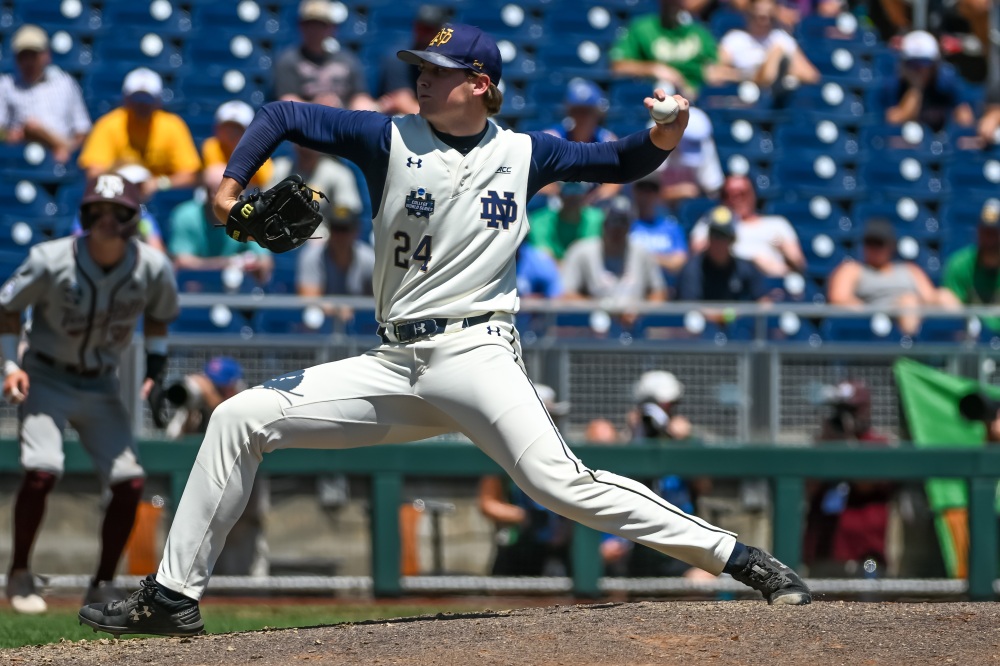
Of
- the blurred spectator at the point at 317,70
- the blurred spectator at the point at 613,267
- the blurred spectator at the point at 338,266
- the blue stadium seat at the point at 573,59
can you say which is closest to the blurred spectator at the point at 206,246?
the blurred spectator at the point at 338,266

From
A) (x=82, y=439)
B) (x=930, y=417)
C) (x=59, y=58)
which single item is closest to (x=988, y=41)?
(x=930, y=417)

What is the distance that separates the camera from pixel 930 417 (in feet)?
29.6

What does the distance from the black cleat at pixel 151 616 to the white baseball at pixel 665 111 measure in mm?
2068

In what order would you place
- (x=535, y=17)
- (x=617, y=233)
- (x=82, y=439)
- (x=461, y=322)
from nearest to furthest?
1. (x=461, y=322)
2. (x=82, y=439)
3. (x=617, y=233)
4. (x=535, y=17)

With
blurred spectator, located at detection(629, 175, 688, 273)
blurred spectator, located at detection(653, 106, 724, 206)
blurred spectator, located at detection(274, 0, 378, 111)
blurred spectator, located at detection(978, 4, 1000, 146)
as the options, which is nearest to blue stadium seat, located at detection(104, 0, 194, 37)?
blurred spectator, located at detection(274, 0, 378, 111)

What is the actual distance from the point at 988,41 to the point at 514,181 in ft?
32.3

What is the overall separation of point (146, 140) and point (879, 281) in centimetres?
492

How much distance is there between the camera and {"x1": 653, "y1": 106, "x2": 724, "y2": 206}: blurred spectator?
10.9 m

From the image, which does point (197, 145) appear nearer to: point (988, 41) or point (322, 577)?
point (322, 577)

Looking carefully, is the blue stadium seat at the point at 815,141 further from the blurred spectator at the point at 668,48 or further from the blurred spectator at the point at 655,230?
the blurred spectator at the point at 655,230

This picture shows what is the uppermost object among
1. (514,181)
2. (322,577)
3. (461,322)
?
(514,181)

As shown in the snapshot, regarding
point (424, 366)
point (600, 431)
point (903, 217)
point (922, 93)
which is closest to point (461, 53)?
point (424, 366)

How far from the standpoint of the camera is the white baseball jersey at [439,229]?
15.4ft

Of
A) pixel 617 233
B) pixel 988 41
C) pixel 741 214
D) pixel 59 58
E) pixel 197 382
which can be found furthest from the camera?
pixel 988 41
